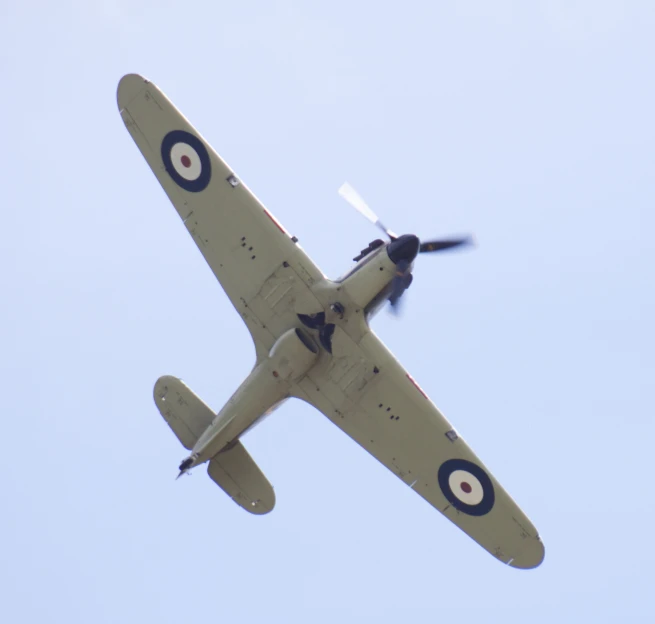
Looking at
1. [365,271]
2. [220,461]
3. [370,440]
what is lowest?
[220,461]

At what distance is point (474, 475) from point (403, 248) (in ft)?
17.5

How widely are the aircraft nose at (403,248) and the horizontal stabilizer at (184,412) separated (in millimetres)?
5531

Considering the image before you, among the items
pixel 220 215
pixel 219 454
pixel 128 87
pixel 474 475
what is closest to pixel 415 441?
pixel 474 475

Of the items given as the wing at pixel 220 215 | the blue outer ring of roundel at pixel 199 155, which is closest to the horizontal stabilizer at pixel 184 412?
the wing at pixel 220 215

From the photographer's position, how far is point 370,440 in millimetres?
24078

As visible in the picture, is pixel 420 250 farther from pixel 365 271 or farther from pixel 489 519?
pixel 489 519

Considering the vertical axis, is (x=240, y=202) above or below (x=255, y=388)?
above

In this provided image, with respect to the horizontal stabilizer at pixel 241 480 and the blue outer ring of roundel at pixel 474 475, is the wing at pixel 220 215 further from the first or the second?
the blue outer ring of roundel at pixel 474 475

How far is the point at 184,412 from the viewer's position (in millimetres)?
24500

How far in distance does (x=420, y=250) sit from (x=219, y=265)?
419 centimetres

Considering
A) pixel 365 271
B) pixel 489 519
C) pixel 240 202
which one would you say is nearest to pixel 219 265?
pixel 240 202

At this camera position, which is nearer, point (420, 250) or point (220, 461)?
point (420, 250)

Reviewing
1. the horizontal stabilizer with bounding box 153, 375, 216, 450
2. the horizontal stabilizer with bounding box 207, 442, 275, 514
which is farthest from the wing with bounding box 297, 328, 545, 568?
the horizontal stabilizer with bounding box 153, 375, 216, 450

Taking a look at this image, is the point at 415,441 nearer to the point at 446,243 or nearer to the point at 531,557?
the point at 531,557
